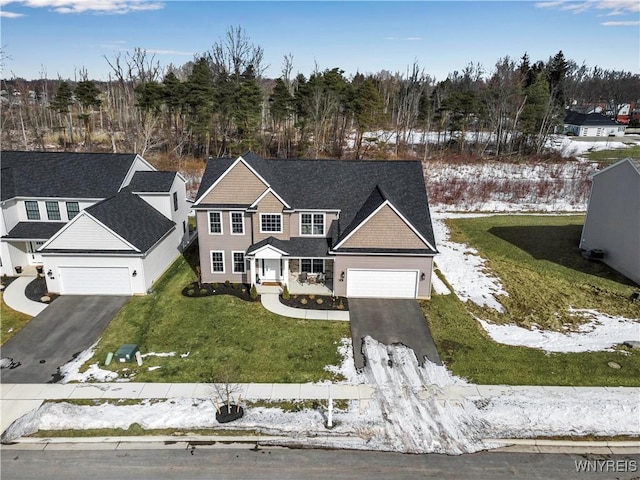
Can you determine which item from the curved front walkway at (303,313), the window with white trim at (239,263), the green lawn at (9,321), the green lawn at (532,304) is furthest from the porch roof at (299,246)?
the green lawn at (9,321)

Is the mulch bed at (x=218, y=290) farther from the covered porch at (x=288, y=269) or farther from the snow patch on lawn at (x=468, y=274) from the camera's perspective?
the snow patch on lawn at (x=468, y=274)

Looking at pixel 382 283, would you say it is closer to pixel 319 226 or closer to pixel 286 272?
pixel 319 226

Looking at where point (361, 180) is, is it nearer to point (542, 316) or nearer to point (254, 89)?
point (542, 316)

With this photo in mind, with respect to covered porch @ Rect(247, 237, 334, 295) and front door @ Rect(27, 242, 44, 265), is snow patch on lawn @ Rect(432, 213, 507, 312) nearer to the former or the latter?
covered porch @ Rect(247, 237, 334, 295)

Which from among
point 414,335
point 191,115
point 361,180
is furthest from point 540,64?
point 414,335

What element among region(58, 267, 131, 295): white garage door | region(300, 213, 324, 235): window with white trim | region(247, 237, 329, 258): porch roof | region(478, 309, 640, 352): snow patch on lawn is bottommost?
region(478, 309, 640, 352): snow patch on lawn

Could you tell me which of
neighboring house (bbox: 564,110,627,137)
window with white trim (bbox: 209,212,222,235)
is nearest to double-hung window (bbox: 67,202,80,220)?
window with white trim (bbox: 209,212,222,235)

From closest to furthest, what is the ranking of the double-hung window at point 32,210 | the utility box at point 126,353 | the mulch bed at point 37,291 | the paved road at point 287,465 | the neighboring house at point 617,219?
the paved road at point 287,465 → the utility box at point 126,353 → the mulch bed at point 37,291 → the neighboring house at point 617,219 → the double-hung window at point 32,210
